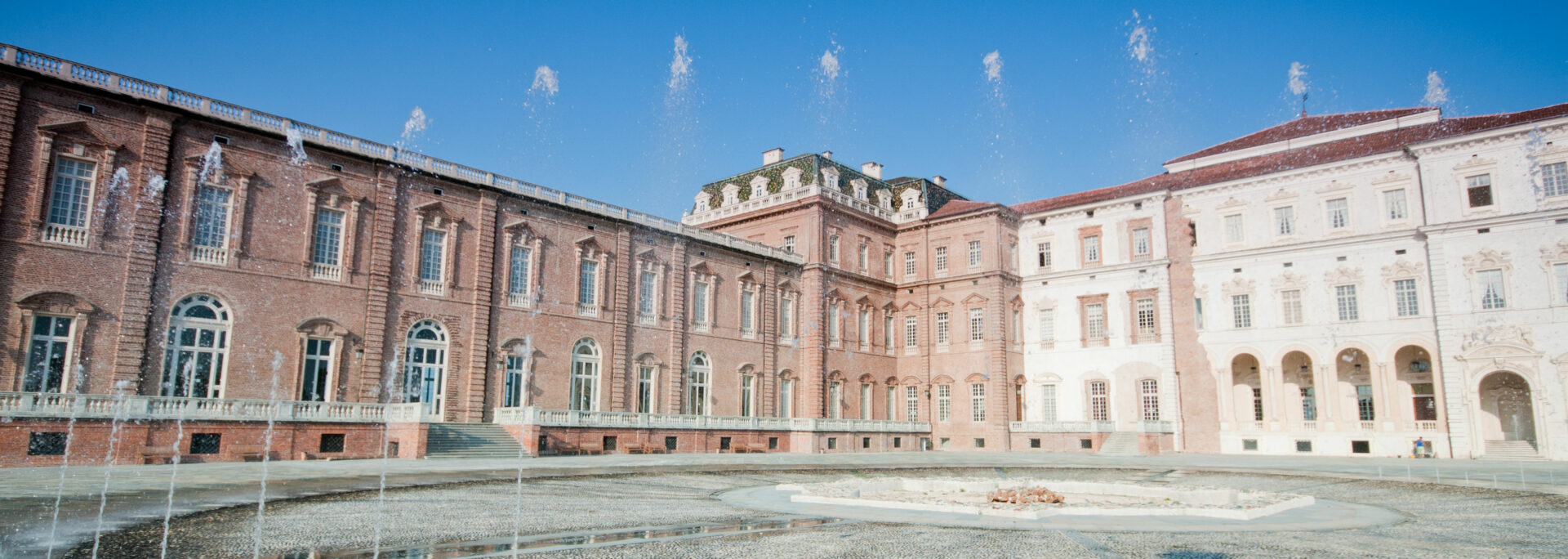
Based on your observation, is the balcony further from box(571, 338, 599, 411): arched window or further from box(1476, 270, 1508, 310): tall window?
box(1476, 270, 1508, 310): tall window

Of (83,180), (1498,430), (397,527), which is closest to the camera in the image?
(397,527)

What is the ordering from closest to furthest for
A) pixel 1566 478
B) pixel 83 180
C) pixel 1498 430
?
pixel 1566 478 → pixel 83 180 → pixel 1498 430

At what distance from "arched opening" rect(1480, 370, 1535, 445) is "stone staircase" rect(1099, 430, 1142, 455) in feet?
42.9

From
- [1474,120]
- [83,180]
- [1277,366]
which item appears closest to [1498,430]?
[1277,366]

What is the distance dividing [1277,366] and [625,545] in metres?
39.4

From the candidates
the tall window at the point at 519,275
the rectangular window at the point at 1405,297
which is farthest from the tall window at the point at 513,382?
the rectangular window at the point at 1405,297

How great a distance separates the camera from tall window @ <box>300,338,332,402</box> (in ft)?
93.8

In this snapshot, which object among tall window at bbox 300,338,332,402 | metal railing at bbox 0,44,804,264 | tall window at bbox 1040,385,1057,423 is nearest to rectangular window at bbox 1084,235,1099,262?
tall window at bbox 1040,385,1057,423

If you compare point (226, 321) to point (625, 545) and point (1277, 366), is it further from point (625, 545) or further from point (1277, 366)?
point (1277, 366)

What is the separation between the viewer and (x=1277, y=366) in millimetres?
41000

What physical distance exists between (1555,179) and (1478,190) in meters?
2.34

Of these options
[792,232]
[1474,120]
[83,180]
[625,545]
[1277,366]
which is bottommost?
[625,545]

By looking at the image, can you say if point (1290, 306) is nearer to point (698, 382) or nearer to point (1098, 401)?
point (1098, 401)

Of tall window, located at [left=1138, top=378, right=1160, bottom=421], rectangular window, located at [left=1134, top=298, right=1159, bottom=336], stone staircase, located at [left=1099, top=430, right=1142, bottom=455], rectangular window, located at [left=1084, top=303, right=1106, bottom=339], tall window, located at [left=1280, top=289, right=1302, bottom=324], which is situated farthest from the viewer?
rectangular window, located at [left=1084, top=303, right=1106, bottom=339]
